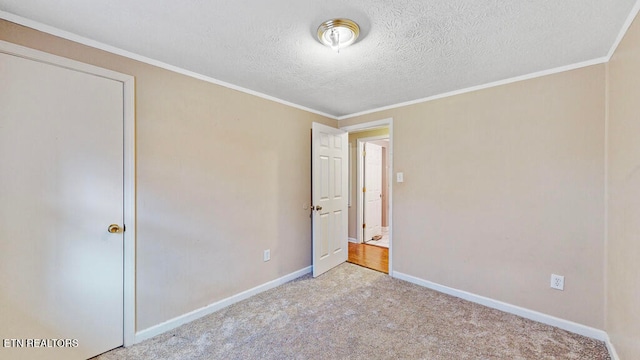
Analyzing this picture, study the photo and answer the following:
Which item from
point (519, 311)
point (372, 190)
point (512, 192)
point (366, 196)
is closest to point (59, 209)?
point (512, 192)

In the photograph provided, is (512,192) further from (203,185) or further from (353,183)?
(203,185)

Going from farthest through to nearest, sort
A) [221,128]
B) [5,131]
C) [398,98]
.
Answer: [398,98] → [221,128] → [5,131]

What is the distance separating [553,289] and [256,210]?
9.21 ft

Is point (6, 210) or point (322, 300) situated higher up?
point (6, 210)

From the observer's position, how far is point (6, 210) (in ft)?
4.74

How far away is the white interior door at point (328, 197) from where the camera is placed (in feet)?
10.4

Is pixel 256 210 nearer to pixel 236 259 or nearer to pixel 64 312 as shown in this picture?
pixel 236 259

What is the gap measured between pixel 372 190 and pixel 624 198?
355 centimetres

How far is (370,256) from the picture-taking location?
13.0 feet

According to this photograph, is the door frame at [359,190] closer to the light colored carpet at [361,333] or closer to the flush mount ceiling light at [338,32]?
the light colored carpet at [361,333]

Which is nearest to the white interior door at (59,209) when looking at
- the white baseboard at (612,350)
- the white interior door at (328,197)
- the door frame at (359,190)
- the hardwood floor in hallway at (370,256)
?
the white interior door at (328,197)

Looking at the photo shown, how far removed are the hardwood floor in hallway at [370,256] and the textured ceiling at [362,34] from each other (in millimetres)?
2437

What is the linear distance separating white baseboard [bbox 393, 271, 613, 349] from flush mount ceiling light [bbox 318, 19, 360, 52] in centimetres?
264

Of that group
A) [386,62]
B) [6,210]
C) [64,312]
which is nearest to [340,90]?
[386,62]
